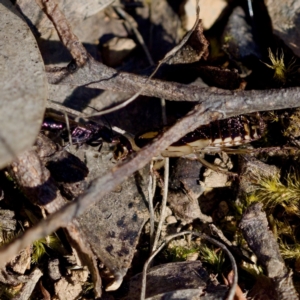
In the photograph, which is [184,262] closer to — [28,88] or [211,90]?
[211,90]

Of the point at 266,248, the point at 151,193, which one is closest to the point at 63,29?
the point at 151,193

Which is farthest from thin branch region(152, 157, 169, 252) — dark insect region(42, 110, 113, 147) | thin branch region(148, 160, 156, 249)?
dark insect region(42, 110, 113, 147)

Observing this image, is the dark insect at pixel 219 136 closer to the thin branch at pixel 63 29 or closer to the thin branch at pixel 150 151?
the thin branch at pixel 150 151

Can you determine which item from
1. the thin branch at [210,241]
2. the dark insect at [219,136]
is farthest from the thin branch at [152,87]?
the thin branch at [210,241]

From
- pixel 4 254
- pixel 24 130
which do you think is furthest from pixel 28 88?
pixel 4 254

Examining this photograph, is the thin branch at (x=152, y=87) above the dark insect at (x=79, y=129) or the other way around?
above
